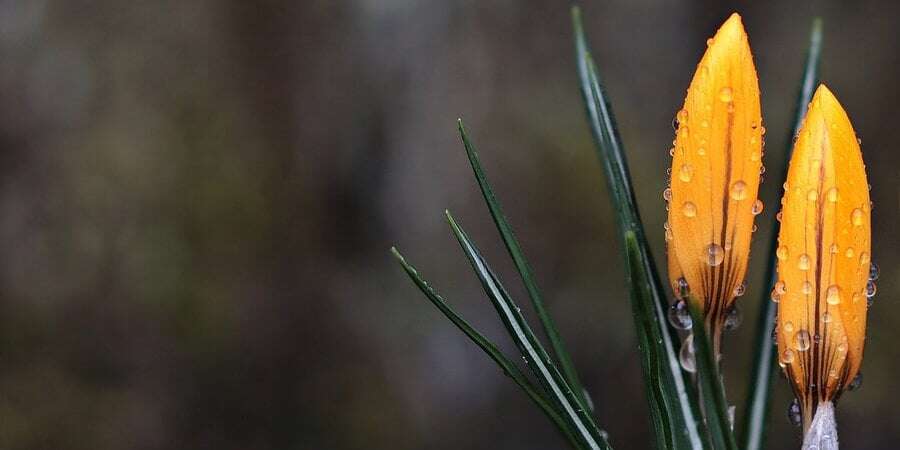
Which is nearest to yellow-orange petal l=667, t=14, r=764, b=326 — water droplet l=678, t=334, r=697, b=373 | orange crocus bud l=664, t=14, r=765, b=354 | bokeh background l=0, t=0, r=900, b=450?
orange crocus bud l=664, t=14, r=765, b=354

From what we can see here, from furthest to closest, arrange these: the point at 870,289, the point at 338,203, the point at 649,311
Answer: the point at 338,203, the point at 870,289, the point at 649,311

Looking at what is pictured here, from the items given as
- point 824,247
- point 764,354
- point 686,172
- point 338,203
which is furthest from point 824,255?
point 338,203

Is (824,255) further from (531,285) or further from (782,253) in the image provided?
(531,285)

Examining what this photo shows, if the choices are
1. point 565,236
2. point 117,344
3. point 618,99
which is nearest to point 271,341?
point 117,344

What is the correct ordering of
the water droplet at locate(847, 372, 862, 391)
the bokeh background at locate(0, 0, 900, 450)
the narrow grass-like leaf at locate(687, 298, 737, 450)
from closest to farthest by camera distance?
1. the narrow grass-like leaf at locate(687, 298, 737, 450)
2. the water droplet at locate(847, 372, 862, 391)
3. the bokeh background at locate(0, 0, 900, 450)

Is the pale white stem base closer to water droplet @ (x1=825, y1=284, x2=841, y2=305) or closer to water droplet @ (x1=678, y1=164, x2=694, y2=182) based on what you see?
water droplet @ (x1=825, y1=284, x2=841, y2=305)

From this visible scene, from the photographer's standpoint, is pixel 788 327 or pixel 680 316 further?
pixel 680 316

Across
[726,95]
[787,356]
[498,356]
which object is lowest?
[498,356]
